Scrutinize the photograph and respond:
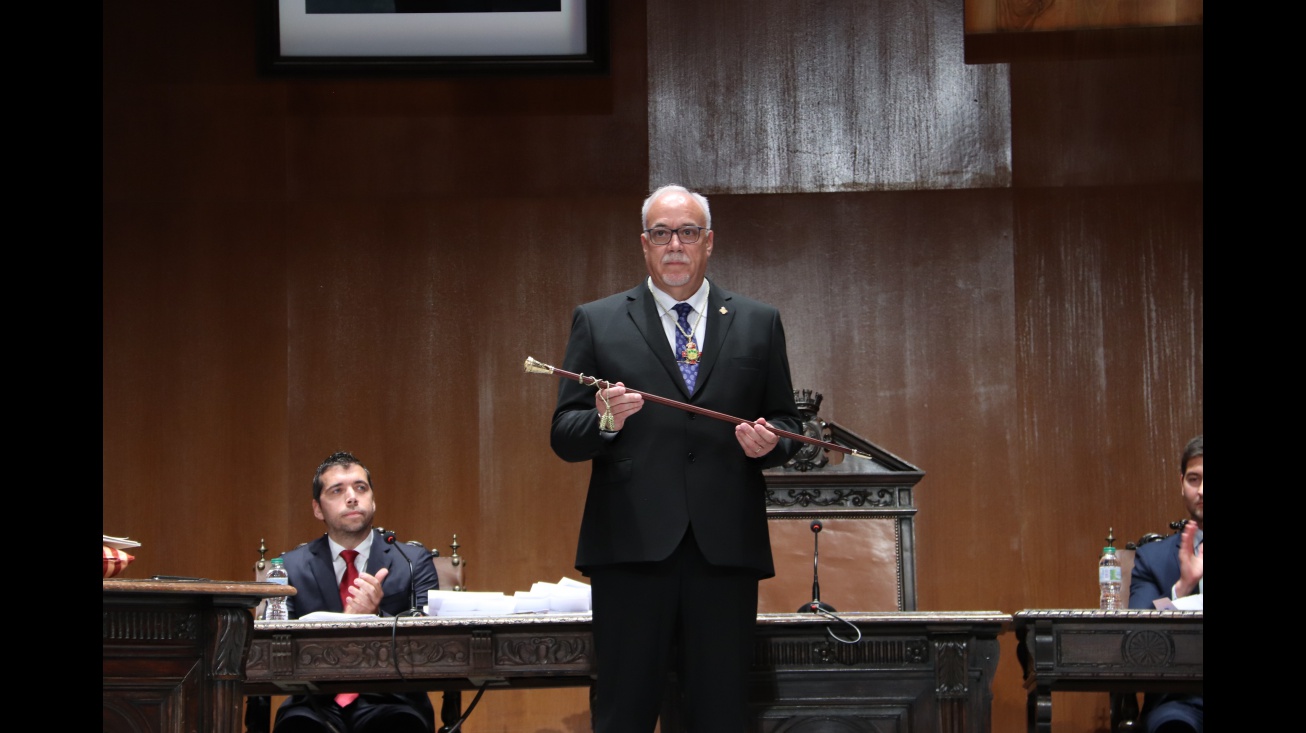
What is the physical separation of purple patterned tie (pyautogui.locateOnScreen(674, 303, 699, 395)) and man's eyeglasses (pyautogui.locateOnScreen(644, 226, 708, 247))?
139mm

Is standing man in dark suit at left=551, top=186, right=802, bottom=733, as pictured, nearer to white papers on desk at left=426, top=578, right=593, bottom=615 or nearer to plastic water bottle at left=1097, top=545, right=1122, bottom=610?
white papers on desk at left=426, top=578, right=593, bottom=615

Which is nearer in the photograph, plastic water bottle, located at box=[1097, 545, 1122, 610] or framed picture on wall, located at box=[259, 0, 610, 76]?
plastic water bottle, located at box=[1097, 545, 1122, 610]

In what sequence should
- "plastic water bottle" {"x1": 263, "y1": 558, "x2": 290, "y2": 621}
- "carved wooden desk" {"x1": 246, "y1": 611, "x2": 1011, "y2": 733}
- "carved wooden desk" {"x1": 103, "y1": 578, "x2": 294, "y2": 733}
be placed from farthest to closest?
"plastic water bottle" {"x1": 263, "y1": 558, "x2": 290, "y2": 621} → "carved wooden desk" {"x1": 246, "y1": 611, "x2": 1011, "y2": 733} → "carved wooden desk" {"x1": 103, "y1": 578, "x2": 294, "y2": 733}

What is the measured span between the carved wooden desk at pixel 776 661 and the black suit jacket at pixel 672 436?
17.2 inches

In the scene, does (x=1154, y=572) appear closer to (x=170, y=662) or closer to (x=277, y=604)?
(x=277, y=604)

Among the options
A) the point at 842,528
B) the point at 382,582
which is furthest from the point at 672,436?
the point at 842,528

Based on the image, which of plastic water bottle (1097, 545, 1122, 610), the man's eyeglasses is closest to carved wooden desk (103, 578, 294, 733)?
the man's eyeglasses

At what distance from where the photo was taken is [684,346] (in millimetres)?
3027

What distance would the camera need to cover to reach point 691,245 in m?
3.01

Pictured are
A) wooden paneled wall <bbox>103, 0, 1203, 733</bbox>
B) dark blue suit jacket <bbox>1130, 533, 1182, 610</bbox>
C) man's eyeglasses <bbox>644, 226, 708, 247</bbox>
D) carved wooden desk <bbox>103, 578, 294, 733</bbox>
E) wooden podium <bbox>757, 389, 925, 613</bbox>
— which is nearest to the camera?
carved wooden desk <bbox>103, 578, 294, 733</bbox>

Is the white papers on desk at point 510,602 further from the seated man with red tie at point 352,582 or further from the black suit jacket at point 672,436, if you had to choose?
the black suit jacket at point 672,436

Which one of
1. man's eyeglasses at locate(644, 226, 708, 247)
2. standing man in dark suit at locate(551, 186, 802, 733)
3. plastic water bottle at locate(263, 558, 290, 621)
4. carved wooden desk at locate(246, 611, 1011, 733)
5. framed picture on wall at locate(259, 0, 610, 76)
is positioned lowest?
carved wooden desk at locate(246, 611, 1011, 733)

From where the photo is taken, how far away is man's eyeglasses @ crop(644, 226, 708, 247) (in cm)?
300

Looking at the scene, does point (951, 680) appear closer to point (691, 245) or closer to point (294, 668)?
point (691, 245)
